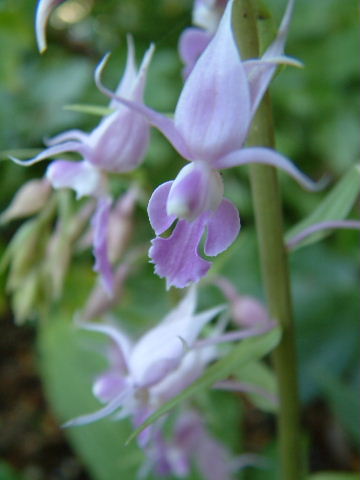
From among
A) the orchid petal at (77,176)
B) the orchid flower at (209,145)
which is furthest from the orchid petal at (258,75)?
the orchid petal at (77,176)

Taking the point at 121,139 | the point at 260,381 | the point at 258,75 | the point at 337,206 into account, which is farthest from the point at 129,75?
the point at 260,381

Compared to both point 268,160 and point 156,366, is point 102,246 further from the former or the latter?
point 268,160

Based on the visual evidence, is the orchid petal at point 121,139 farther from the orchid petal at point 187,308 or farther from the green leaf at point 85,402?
the green leaf at point 85,402

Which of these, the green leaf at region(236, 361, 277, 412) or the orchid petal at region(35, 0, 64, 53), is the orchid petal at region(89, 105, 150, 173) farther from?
the green leaf at region(236, 361, 277, 412)

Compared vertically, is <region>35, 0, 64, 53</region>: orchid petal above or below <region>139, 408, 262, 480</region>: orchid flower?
above

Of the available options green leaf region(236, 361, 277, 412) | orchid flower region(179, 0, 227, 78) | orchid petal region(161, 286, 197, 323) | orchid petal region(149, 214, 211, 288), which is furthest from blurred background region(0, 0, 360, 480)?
orchid petal region(149, 214, 211, 288)

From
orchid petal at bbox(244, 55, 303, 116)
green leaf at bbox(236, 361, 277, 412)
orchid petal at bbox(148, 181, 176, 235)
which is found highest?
orchid petal at bbox(244, 55, 303, 116)
